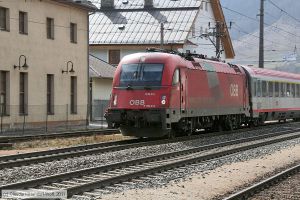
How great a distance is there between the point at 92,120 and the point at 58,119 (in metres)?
6.47

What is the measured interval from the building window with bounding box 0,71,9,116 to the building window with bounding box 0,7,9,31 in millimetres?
2187

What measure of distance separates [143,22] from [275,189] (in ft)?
166

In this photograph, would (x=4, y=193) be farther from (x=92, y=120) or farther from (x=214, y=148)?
(x=92, y=120)

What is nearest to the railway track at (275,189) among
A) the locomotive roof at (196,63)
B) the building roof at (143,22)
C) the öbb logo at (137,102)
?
the öbb logo at (137,102)

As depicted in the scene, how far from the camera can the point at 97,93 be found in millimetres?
44188

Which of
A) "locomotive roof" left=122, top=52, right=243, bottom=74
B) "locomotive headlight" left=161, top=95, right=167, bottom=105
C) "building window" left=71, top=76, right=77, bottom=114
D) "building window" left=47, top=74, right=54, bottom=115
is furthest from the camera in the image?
"building window" left=71, top=76, right=77, bottom=114

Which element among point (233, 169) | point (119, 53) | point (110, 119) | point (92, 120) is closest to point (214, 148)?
point (110, 119)

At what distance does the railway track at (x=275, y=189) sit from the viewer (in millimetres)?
11073

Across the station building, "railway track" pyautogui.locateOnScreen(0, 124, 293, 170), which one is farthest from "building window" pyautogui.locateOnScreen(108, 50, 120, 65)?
"railway track" pyautogui.locateOnScreen(0, 124, 293, 170)

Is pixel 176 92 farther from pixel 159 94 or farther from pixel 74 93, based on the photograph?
pixel 74 93

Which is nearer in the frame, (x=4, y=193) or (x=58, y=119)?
(x=4, y=193)

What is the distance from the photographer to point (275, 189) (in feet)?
39.4

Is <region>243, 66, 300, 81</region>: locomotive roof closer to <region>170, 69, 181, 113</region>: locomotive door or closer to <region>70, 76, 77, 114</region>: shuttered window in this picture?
<region>170, 69, 181, 113</region>: locomotive door

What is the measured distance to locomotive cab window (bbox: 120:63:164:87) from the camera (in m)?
21.6
